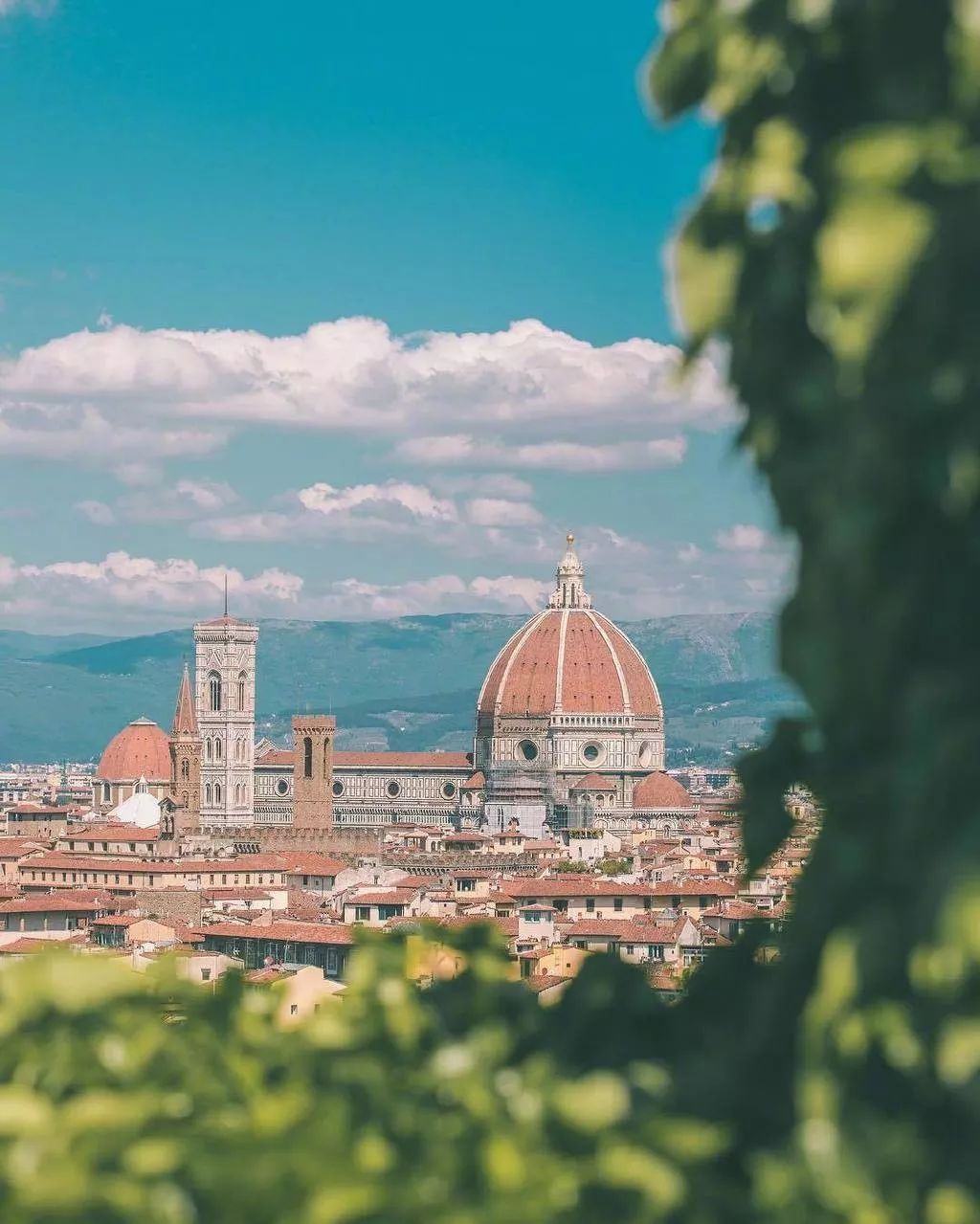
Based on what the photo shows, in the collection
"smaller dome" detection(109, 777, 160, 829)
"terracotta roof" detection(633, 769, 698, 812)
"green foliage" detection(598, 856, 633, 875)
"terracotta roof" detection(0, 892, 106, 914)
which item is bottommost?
"terracotta roof" detection(0, 892, 106, 914)

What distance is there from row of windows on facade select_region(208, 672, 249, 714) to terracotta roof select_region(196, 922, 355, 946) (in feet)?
179

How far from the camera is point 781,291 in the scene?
2.58 meters

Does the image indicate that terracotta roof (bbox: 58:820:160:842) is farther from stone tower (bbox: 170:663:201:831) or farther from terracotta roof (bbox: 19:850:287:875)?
stone tower (bbox: 170:663:201:831)

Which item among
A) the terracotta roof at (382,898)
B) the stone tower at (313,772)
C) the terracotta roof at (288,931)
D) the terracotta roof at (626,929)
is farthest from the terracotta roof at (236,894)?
the stone tower at (313,772)

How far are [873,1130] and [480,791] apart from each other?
9839cm

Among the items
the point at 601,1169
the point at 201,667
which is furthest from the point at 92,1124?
the point at 201,667

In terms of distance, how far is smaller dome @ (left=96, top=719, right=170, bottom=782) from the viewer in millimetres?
107062

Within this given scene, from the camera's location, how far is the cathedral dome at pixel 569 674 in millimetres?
104688

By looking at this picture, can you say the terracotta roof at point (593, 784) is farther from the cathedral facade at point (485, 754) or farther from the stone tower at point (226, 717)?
the stone tower at point (226, 717)

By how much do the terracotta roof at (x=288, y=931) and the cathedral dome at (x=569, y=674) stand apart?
63.7 meters

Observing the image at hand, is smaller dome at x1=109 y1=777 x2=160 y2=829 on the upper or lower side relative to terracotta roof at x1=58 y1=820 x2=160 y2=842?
upper

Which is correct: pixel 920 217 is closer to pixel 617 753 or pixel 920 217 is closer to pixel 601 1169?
pixel 601 1169

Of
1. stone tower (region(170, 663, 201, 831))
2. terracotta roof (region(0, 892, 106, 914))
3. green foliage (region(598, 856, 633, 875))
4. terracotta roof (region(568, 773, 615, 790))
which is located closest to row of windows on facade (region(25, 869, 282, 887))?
green foliage (region(598, 856, 633, 875))

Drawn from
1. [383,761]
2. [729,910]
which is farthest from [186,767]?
[729,910]
